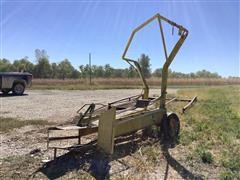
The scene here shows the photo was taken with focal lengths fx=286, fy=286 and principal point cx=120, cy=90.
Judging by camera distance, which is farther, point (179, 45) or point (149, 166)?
point (179, 45)

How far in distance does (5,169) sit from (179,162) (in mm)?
2726

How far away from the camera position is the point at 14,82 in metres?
16.3

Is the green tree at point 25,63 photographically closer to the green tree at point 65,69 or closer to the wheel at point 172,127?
the green tree at point 65,69

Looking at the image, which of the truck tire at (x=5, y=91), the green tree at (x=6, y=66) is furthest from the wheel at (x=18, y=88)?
the green tree at (x=6, y=66)

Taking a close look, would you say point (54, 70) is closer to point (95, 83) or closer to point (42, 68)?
point (42, 68)

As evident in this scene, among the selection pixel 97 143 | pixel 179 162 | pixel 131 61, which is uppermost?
pixel 131 61

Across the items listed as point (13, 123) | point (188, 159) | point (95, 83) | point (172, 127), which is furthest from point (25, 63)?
point (188, 159)

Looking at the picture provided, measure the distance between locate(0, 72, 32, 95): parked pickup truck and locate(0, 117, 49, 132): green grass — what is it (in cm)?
826

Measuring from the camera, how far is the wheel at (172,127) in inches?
238

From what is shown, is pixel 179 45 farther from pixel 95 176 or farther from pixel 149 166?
pixel 95 176

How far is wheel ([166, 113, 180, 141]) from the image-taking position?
6035mm

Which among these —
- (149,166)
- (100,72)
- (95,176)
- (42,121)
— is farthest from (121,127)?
(100,72)

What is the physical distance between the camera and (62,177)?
3961mm

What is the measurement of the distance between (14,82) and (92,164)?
1320 cm
